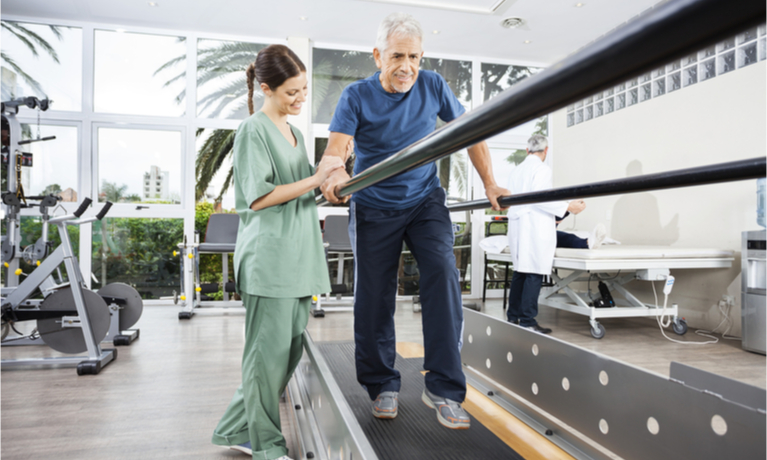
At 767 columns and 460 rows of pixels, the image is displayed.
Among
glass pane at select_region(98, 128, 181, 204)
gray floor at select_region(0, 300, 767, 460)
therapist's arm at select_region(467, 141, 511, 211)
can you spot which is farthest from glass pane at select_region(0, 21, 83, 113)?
therapist's arm at select_region(467, 141, 511, 211)

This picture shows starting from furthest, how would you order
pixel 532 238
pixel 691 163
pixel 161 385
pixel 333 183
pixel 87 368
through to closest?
pixel 691 163
pixel 532 238
pixel 87 368
pixel 161 385
pixel 333 183

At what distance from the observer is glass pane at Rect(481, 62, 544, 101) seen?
20.3 ft

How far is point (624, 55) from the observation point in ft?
1.14

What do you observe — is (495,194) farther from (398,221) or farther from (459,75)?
(459,75)

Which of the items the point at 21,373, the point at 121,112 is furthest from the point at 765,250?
the point at 121,112

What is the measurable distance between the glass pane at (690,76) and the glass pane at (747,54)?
1.34ft

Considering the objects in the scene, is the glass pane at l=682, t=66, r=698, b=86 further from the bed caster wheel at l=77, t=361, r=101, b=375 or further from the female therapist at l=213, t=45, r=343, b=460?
the bed caster wheel at l=77, t=361, r=101, b=375

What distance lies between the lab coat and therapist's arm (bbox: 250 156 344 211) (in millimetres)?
2633

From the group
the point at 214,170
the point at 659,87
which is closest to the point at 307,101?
the point at 214,170

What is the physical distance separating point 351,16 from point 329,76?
935 mm

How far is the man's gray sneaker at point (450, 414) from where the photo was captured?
1409mm

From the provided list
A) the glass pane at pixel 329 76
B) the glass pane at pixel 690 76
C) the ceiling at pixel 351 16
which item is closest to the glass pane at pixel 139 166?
the ceiling at pixel 351 16

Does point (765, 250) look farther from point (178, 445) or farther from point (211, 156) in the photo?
point (211, 156)

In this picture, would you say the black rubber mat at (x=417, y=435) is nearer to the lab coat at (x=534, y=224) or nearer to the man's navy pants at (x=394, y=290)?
the man's navy pants at (x=394, y=290)
